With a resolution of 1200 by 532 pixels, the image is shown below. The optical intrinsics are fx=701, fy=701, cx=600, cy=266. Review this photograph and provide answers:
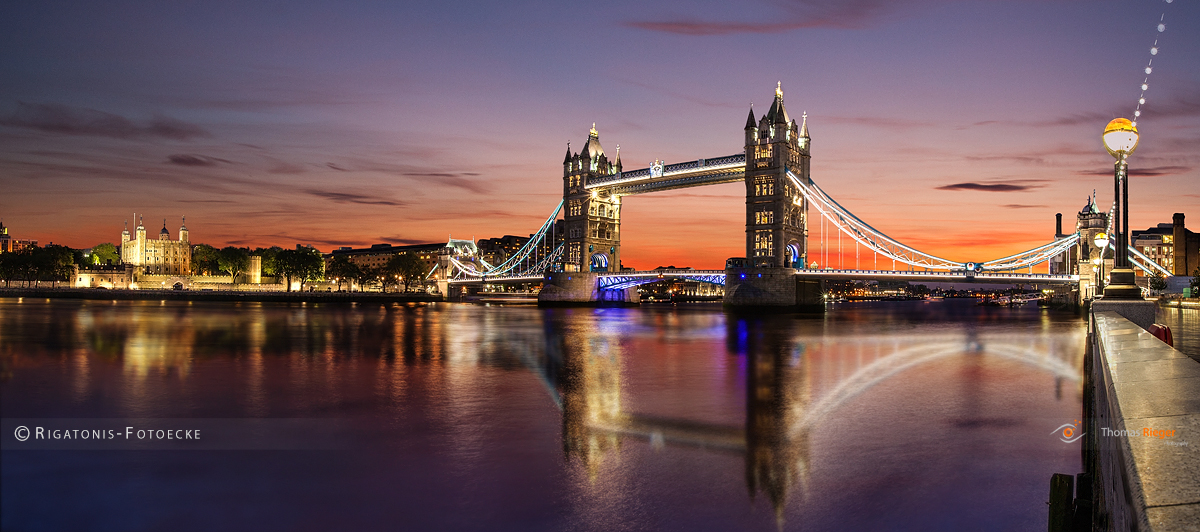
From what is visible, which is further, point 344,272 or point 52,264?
point 344,272

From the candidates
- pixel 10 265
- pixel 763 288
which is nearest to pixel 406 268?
pixel 10 265

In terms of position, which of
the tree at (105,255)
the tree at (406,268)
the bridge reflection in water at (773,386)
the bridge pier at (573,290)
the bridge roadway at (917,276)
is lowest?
the bridge reflection in water at (773,386)

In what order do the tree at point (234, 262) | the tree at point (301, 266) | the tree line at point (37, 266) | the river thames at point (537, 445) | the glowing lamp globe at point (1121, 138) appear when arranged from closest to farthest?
the river thames at point (537, 445) < the glowing lamp globe at point (1121, 138) < the tree at point (301, 266) < the tree line at point (37, 266) < the tree at point (234, 262)

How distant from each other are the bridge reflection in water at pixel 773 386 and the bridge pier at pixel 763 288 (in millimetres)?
28286

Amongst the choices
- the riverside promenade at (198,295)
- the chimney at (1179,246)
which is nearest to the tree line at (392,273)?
the riverside promenade at (198,295)

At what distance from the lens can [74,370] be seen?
67.7 feet

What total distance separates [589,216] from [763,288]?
2699 centimetres

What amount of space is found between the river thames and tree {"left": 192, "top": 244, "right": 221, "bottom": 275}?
125 meters

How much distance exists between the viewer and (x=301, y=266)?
112 m

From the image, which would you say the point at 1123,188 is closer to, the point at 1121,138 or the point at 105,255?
the point at 1121,138

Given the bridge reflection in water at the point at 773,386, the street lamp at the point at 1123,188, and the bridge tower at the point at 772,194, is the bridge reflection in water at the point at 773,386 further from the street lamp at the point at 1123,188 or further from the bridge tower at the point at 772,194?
the bridge tower at the point at 772,194

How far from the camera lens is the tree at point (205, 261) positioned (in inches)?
5340

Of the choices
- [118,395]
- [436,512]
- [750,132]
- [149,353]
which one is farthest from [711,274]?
[436,512]

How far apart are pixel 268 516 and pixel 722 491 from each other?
204 inches
